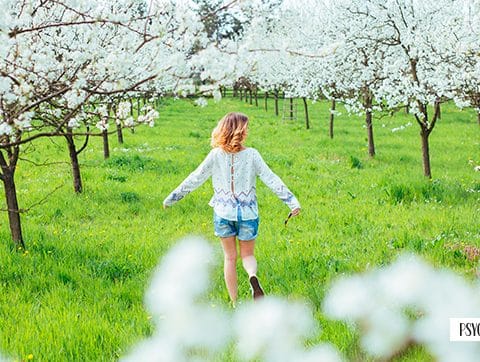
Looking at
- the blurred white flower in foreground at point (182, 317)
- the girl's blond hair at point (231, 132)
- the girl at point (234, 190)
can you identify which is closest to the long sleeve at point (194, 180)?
the girl at point (234, 190)

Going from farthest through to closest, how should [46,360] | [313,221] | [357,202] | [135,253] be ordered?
[357,202] → [313,221] → [135,253] → [46,360]

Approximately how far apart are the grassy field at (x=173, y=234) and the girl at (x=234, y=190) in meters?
0.41

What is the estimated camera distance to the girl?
448 centimetres

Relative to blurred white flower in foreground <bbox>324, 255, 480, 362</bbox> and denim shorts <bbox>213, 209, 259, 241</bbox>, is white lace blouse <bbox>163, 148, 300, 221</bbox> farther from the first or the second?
blurred white flower in foreground <bbox>324, 255, 480, 362</bbox>

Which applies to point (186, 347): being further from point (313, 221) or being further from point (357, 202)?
point (357, 202)

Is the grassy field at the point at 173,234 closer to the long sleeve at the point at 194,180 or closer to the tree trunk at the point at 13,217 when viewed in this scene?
the tree trunk at the point at 13,217

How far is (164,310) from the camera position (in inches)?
23.3

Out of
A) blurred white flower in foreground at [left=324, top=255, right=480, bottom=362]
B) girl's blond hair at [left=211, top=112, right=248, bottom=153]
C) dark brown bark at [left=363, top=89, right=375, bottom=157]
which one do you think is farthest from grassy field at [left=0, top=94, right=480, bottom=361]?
girl's blond hair at [left=211, top=112, right=248, bottom=153]

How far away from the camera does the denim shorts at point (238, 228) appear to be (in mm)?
4500

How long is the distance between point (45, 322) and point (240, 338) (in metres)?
3.72

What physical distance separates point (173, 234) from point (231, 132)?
9.40 feet

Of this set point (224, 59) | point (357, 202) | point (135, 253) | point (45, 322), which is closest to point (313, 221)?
point (357, 202)

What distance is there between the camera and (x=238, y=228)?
455 centimetres

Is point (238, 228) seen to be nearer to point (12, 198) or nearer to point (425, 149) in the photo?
point (12, 198)
